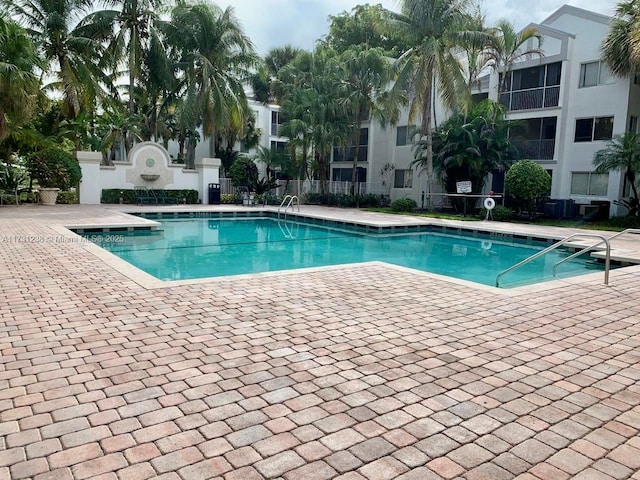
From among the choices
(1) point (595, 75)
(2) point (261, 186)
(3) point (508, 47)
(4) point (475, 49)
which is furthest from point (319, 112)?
(1) point (595, 75)

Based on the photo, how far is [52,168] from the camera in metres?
20.5

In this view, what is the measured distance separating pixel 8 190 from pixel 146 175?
17.8ft

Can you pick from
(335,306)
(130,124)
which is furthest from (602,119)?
(130,124)

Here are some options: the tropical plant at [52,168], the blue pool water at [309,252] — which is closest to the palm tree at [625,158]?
the blue pool water at [309,252]

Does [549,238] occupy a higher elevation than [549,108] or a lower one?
lower

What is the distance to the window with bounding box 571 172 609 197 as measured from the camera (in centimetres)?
1978

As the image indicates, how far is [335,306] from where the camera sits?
5539 mm

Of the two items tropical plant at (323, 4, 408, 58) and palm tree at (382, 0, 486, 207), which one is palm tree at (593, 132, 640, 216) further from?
tropical plant at (323, 4, 408, 58)

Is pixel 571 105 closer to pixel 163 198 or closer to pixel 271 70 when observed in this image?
pixel 163 198

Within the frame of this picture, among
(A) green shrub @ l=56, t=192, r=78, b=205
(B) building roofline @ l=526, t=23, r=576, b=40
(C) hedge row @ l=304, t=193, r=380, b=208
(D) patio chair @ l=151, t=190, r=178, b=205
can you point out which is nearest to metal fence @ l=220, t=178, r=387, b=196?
(C) hedge row @ l=304, t=193, r=380, b=208

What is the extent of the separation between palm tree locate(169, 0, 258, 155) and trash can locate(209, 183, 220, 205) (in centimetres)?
282

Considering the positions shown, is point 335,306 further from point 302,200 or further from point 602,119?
point 302,200

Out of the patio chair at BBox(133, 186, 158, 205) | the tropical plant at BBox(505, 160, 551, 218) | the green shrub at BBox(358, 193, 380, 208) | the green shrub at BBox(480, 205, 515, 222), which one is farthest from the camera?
the green shrub at BBox(358, 193, 380, 208)

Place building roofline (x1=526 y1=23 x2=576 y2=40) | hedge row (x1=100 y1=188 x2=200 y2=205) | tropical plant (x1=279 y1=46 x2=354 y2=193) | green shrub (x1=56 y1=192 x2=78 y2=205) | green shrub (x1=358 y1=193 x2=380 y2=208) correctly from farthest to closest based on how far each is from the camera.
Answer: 1. green shrub (x1=358 y1=193 x2=380 y2=208)
2. tropical plant (x1=279 y1=46 x2=354 y2=193)
3. hedge row (x1=100 y1=188 x2=200 y2=205)
4. green shrub (x1=56 y1=192 x2=78 y2=205)
5. building roofline (x1=526 y1=23 x2=576 y2=40)
